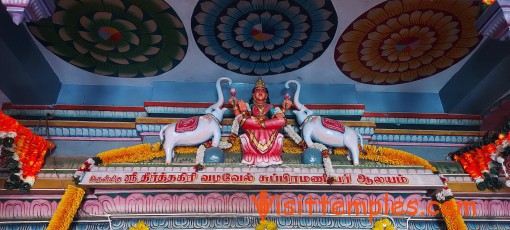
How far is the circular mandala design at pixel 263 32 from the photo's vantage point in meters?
3.54

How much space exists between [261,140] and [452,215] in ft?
5.38

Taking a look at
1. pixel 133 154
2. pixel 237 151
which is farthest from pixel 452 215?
pixel 133 154

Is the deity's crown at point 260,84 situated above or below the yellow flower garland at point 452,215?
above

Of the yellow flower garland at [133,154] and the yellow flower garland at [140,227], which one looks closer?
the yellow flower garland at [140,227]

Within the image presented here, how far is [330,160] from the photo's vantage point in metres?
3.62

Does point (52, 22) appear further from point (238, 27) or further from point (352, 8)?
point (352, 8)

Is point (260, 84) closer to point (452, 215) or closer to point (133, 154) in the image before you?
point (133, 154)

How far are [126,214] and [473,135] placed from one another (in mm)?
3410

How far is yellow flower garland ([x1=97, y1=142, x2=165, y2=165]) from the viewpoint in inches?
147

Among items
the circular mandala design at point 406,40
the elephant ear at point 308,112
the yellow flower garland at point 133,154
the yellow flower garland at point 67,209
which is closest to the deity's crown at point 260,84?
the elephant ear at point 308,112

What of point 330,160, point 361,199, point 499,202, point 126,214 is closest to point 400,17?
point 330,160

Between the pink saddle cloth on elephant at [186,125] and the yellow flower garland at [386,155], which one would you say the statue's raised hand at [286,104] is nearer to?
the yellow flower garland at [386,155]

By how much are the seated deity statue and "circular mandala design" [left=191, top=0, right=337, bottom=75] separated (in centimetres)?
29

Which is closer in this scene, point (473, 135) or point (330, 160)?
point (330, 160)
